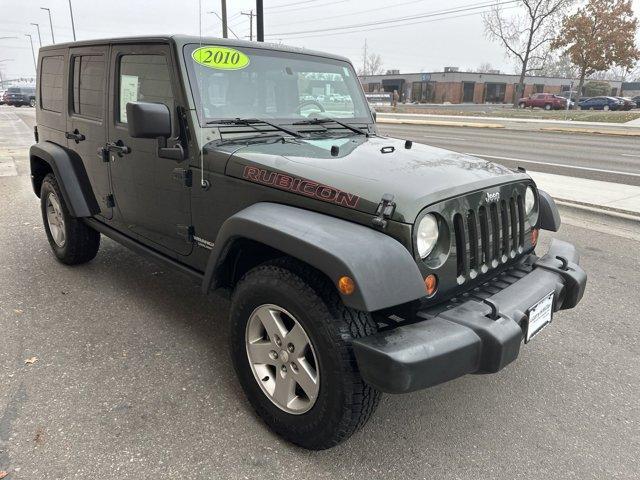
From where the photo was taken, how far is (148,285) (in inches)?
175

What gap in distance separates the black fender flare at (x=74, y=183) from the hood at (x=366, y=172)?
1.95m

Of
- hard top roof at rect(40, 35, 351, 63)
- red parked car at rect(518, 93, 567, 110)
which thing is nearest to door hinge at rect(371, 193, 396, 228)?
hard top roof at rect(40, 35, 351, 63)

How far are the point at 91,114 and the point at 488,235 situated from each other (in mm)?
3098

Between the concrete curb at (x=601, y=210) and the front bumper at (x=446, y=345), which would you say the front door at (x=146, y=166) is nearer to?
the front bumper at (x=446, y=345)

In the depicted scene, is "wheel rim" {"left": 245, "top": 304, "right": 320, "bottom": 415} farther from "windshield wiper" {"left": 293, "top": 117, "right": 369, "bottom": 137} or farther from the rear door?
the rear door

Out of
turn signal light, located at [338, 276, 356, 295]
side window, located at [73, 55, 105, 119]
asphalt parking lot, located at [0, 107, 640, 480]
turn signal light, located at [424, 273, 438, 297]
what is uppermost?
side window, located at [73, 55, 105, 119]

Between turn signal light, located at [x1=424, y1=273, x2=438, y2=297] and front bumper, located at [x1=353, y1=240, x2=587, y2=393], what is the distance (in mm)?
101

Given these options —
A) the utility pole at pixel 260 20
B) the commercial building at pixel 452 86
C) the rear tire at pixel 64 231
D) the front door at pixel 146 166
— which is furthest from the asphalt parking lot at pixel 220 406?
the commercial building at pixel 452 86

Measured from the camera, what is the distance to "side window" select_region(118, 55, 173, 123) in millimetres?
3125

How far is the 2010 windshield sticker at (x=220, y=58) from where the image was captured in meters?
3.07

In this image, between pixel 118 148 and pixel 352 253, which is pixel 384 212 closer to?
pixel 352 253

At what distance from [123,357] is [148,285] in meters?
1.25

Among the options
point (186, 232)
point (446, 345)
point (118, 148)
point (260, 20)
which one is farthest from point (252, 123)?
point (260, 20)

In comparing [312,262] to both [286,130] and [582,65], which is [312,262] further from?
[582,65]
